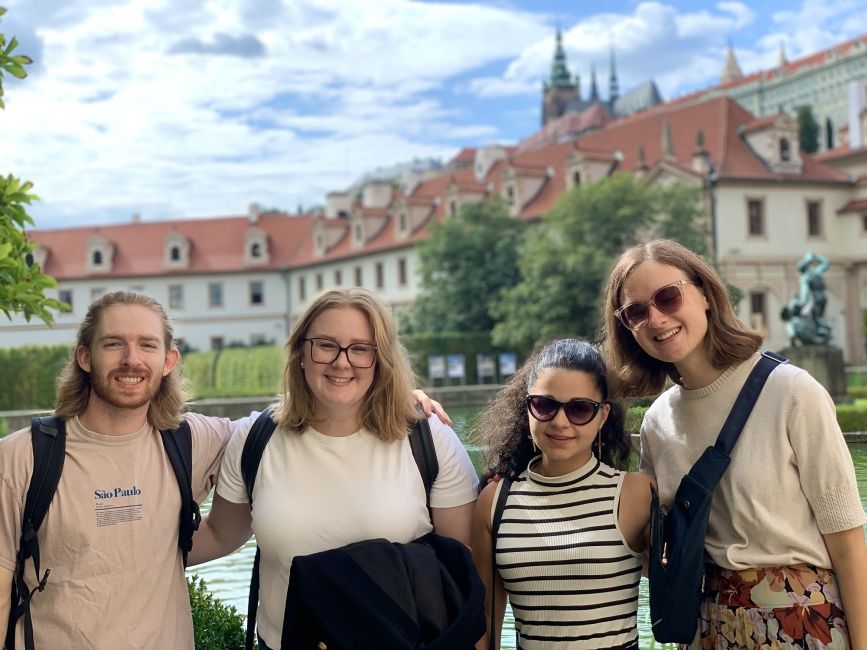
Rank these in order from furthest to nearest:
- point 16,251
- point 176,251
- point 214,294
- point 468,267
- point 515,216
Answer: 1. point 176,251
2. point 214,294
3. point 515,216
4. point 468,267
5. point 16,251

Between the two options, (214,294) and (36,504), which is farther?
(214,294)

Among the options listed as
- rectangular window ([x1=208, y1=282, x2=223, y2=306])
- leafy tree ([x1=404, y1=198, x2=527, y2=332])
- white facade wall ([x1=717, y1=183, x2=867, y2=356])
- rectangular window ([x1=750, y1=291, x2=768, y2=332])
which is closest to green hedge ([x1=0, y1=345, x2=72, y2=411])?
leafy tree ([x1=404, y1=198, x2=527, y2=332])

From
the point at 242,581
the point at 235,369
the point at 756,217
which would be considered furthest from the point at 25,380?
the point at 242,581

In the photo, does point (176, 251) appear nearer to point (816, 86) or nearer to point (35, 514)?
point (816, 86)

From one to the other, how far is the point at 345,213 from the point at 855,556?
2430 inches

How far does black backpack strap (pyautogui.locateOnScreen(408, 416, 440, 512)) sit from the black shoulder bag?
2.11ft

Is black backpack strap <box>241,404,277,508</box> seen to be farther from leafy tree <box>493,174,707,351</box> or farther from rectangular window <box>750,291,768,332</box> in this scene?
rectangular window <box>750,291,768,332</box>

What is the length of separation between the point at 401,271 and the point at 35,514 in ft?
158

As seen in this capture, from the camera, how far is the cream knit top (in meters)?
2.64

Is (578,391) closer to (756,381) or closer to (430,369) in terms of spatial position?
(756,381)

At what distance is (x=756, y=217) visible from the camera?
3781 cm

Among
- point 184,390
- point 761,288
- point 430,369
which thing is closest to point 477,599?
point 184,390

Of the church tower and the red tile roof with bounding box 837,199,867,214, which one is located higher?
the church tower

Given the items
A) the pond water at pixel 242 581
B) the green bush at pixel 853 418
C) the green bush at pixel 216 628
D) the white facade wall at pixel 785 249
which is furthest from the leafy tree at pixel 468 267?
the green bush at pixel 216 628
